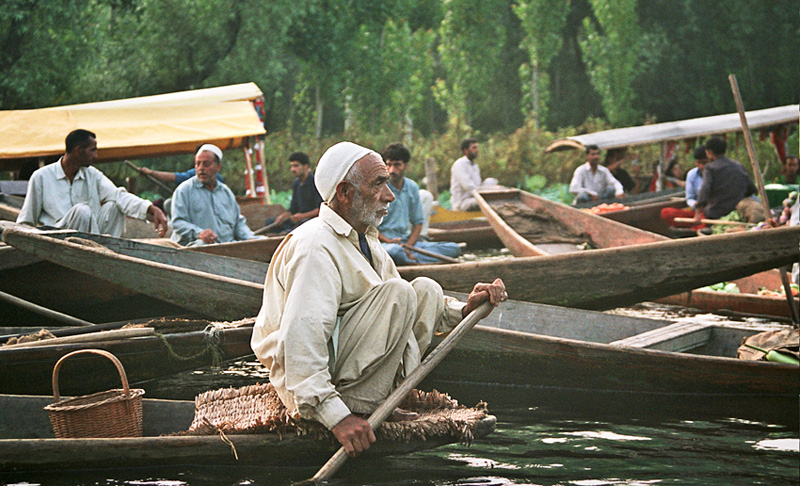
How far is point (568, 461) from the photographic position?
11.5 feet

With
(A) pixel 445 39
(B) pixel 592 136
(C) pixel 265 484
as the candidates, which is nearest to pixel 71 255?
(C) pixel 265 484

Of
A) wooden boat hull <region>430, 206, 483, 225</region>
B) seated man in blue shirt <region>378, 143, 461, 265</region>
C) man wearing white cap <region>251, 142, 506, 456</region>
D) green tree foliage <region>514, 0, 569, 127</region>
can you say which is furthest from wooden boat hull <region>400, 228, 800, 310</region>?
green tree foliage <region>514, 0, 569, 127</region>

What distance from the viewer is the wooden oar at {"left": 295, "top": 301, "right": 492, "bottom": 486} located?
8.75 feet

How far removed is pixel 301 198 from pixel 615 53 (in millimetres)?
18213

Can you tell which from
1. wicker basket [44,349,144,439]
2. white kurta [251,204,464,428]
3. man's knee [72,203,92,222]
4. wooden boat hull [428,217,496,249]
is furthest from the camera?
wooden boat hull [428,217,496,249]

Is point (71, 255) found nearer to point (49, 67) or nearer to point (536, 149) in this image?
point (49, 67)

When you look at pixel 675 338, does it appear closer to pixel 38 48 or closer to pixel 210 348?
pixel 210 348

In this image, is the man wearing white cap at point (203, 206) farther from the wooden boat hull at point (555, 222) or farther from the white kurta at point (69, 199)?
the wooden boat hull at point (555, 222)

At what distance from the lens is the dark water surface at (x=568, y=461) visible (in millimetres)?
3102

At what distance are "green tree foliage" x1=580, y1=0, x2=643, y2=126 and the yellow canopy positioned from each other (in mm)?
15362

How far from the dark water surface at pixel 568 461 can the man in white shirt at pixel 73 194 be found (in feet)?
9.52

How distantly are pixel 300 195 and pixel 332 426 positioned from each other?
5875 millimetres

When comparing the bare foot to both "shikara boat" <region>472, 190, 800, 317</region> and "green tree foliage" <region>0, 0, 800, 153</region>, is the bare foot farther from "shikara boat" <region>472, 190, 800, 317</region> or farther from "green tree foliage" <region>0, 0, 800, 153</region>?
"green tree foliage" <region>0, 0, 800, 153</region>

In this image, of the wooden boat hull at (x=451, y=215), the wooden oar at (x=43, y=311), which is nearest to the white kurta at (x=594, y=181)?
the wooden boat hull at (x=451, y=215)
